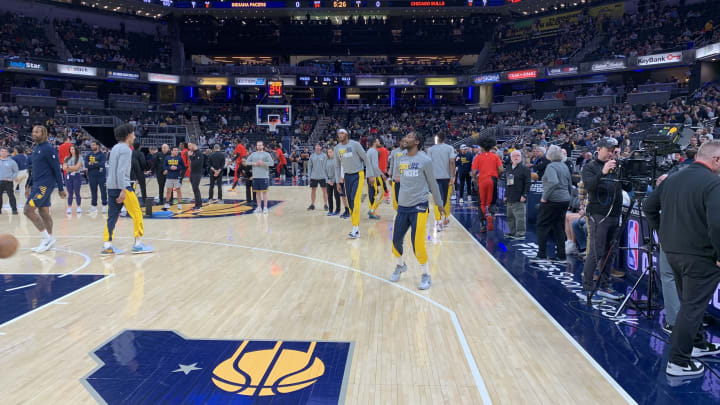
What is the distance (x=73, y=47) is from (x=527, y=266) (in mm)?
42747

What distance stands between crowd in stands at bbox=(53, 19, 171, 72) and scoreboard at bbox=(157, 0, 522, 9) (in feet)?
13.8

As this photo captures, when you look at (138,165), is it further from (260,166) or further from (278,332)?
(278,332)

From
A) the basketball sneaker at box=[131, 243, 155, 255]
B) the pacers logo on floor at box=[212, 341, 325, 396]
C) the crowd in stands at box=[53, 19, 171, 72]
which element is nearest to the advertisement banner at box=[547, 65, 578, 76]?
the crowd in stands at box=[53, 19, 171, 72]

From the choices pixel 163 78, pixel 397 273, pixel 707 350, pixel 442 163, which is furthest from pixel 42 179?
pixel 163 78

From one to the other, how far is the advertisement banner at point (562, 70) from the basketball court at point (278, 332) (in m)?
29.4

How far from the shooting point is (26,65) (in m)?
34.4

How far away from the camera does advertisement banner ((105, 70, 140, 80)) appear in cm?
3869

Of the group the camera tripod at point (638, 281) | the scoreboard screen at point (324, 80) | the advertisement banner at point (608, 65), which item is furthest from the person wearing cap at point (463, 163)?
the scoreboard screen at point (324, 80)

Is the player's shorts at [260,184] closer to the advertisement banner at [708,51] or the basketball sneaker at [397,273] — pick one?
the basketball sneaker at [397,273]

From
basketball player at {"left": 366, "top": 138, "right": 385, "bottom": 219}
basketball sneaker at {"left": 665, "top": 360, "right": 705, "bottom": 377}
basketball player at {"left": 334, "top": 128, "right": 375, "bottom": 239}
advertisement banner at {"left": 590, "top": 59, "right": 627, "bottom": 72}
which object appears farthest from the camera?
advertisement banner at {"left": 590, "top": 59, "right": 627, "bottom": 72}

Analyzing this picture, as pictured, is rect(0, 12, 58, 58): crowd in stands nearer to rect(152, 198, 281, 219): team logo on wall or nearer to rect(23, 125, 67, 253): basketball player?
rect(152, 198, 281, 219): team logo on wall

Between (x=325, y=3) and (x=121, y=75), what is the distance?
57.7 feet

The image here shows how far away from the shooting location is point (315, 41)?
4475 cm

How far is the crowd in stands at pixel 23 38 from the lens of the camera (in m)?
35.7
